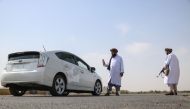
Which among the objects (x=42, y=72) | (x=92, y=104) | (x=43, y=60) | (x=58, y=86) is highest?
(x=43, y=60)

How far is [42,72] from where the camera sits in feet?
27.6

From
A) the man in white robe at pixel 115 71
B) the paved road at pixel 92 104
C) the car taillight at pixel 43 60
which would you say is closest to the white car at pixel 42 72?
the car taillight at pixel 43 60

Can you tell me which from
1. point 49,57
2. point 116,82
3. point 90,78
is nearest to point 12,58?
point 49,57

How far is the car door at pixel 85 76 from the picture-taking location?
33.9ft

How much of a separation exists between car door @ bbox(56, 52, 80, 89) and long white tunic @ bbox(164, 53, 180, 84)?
11.7 ft

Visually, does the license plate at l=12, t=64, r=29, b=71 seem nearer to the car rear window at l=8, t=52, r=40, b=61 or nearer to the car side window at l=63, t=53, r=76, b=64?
the car rear window at l=8, t=52, r=40, b=61

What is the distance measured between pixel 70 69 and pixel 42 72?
4.46ft

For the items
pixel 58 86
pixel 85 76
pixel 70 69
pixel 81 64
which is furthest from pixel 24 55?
pixel 85 76

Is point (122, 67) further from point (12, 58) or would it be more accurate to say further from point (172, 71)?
point (12, 58)

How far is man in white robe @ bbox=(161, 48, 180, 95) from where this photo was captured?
10.6 metres

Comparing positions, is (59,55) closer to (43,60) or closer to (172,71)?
Answer: (43,60)

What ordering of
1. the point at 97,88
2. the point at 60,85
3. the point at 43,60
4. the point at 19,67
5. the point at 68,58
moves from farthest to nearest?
the point at 97,88
the point at 68,58
the point at 60,85
the point at 19,67
the point at 43,60

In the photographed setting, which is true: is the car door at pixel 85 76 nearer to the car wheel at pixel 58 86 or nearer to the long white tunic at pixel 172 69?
the car wheel at pixel 58 86

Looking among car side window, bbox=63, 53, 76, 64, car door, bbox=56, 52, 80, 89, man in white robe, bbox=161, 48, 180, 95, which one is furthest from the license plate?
man in white robe, bbox=161, 48, 180, 95
